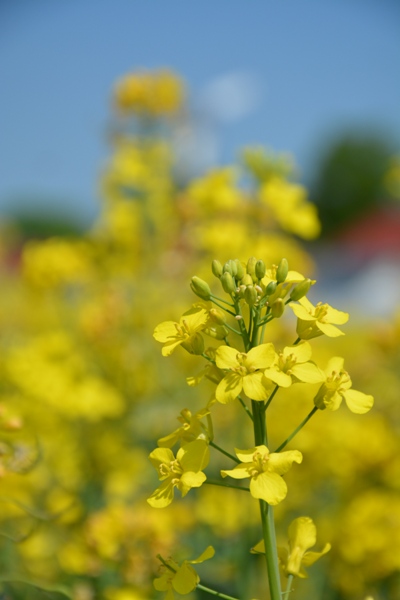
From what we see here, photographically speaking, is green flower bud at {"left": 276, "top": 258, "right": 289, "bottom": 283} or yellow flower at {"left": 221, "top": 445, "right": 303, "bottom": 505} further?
green flower bud at {"left": 276, "top": 258, "right": 289, "bottom": 283}

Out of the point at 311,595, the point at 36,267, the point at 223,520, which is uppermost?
the point at 36,267

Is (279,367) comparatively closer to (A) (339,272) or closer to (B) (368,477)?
(B) (368,477)

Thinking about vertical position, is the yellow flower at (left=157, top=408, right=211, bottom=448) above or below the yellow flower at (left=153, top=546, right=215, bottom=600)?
above

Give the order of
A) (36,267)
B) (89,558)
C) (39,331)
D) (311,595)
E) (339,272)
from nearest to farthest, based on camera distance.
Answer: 1. (89,558)
2. (311,595)
3. (36,267)
4. (39,331)
5. (339,272)

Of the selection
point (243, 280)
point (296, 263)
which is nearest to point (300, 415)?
point (296, 263)

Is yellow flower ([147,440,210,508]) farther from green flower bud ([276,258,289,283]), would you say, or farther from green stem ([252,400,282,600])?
green flower bud ([276,258,289,283])

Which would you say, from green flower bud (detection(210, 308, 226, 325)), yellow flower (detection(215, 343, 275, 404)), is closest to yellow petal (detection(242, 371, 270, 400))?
yellow flower (detection(215, 343, 275, 404))
